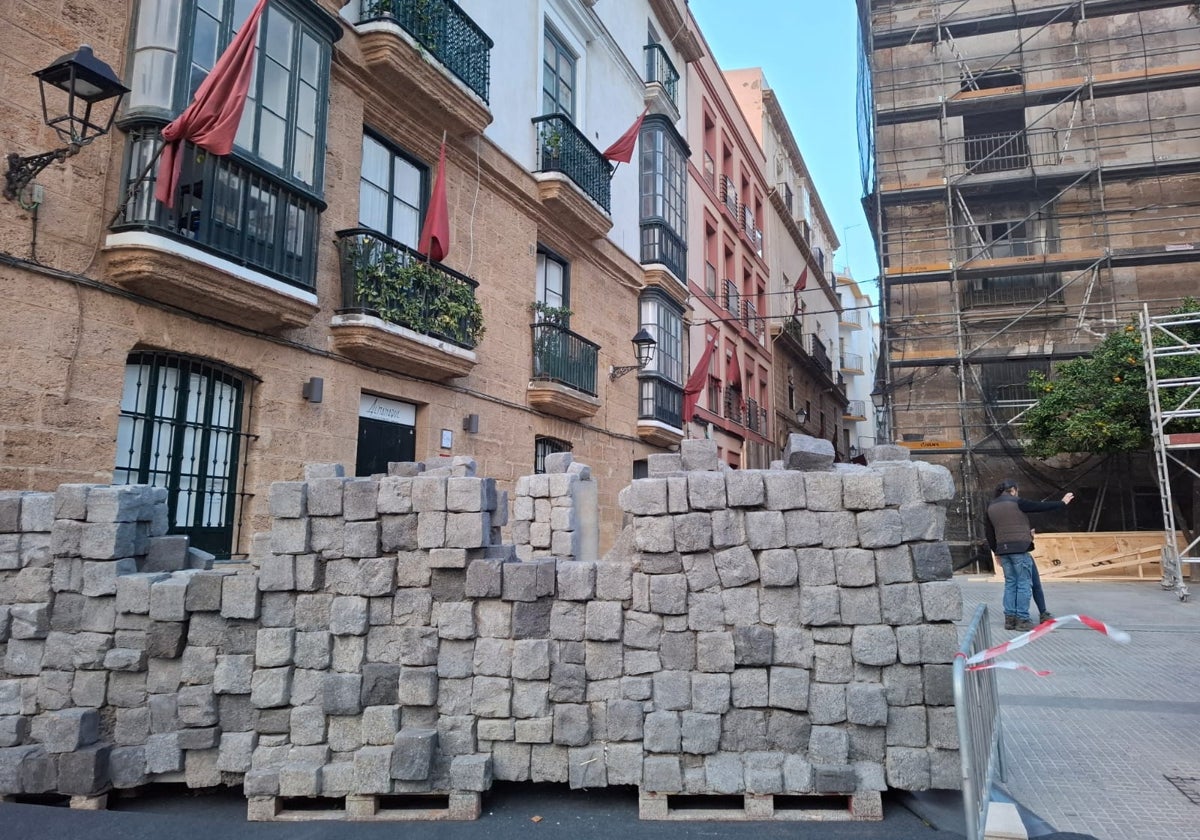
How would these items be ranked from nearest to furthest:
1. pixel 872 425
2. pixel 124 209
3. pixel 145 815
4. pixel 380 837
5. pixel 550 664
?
pixel 380 837 < pixel 145 815 < pixel 550 664 < pixel 124 209 < pixel 872 425

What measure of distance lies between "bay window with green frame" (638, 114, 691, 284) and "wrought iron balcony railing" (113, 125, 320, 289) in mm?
10083

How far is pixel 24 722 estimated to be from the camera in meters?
4.64

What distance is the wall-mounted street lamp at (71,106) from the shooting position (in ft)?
17.0

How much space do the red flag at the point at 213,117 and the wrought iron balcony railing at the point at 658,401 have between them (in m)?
10.7

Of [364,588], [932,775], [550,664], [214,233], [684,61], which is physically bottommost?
[932,775]

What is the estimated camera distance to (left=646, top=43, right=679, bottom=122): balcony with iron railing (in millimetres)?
17594

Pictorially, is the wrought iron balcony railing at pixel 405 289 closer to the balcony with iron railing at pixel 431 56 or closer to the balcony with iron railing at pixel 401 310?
the balcony with iron railing at pixel 401 310

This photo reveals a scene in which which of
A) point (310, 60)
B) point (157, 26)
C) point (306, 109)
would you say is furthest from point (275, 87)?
point (157, 26)

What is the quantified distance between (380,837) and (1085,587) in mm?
13140

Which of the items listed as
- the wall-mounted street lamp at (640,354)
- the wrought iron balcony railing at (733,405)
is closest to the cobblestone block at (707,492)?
the wall-mounted street lamp at (640,354)

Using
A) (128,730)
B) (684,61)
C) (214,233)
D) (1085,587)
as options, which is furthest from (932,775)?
(684,61)

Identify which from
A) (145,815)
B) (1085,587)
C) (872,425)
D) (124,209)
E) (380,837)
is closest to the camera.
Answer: (380,837)

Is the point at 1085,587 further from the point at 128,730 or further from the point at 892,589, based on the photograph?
the point at 128,730

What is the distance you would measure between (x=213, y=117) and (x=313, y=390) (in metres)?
2.84
